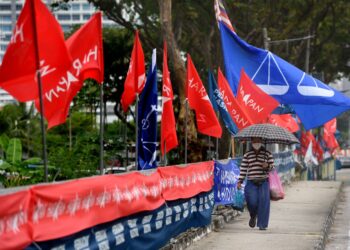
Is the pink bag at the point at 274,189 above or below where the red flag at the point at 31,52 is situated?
below

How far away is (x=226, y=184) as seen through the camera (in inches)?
619

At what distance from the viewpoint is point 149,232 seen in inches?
401

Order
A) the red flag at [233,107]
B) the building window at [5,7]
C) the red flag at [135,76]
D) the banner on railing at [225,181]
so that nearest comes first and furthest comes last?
the red flag at [135,76] → the banner on railing at [225,181] → the red flag at [233,107] → the building window at [5,7]

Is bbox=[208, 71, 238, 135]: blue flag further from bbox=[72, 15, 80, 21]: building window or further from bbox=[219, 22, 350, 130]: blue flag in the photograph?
bbox=[72, 15, 80, 21]: building window

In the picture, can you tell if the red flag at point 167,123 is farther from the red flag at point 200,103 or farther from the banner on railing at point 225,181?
the banner on railing at point 225,181

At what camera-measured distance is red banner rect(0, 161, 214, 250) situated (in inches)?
258

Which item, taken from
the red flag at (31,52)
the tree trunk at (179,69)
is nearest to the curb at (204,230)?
the red flag at (31,52)

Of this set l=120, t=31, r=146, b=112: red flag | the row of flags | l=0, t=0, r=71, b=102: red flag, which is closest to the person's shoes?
l=120, t=31, r=146, b=112: red flag

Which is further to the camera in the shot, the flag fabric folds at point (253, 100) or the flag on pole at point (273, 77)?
the flag on pole at point (273, 77)

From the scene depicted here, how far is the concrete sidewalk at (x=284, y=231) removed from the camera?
41.1ft

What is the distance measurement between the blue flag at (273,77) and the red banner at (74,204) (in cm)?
565

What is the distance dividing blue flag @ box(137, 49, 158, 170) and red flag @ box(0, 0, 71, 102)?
16.1 ft

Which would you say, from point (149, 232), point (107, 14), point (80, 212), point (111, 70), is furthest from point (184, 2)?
point (80, 212)

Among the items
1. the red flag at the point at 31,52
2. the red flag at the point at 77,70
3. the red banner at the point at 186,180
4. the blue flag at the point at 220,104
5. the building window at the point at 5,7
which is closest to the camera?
the red flag at the point at 31,52
